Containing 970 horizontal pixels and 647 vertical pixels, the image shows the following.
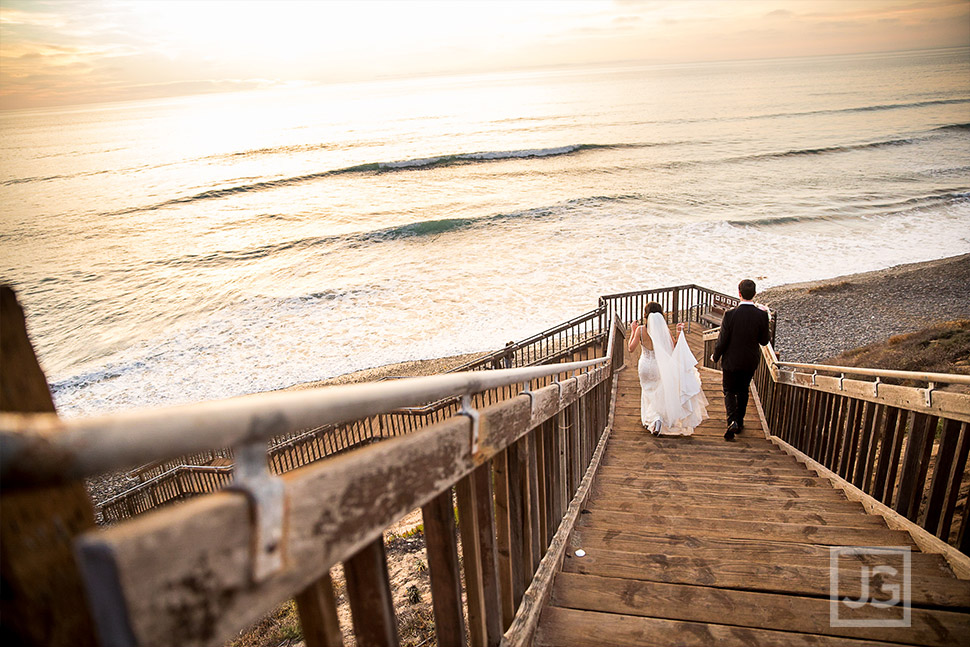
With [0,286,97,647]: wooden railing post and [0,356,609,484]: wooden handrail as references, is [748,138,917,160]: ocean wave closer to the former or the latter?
Answer: [0,356,609,484]: wooden handrail

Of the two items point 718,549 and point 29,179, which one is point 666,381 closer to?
point 718,549

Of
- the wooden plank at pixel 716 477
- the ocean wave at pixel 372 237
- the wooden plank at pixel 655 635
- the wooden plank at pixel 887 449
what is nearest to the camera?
the wooden plank at pixel 655 635

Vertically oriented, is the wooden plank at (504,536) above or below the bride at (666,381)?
above

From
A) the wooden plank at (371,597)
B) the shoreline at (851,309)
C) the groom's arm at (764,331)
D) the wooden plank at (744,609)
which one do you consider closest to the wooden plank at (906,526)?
the wooden plank at (744,609)

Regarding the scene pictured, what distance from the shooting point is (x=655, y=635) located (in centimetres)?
255

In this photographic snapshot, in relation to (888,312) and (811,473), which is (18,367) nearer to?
(811,473)

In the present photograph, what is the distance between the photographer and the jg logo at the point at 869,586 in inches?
103

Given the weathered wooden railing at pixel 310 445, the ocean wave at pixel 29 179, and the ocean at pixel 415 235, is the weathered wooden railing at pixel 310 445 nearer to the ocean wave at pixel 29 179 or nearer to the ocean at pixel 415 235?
the ocean at pixel 415 235

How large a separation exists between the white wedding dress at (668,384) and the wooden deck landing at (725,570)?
2391 millimetres

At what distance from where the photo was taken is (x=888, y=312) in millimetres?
19281

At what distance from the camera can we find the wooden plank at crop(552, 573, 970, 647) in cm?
251

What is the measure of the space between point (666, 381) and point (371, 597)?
7.13 m

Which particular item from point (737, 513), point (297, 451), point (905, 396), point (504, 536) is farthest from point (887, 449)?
point (297, 451)

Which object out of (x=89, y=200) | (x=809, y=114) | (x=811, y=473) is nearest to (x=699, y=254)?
(x=811, y=473)
